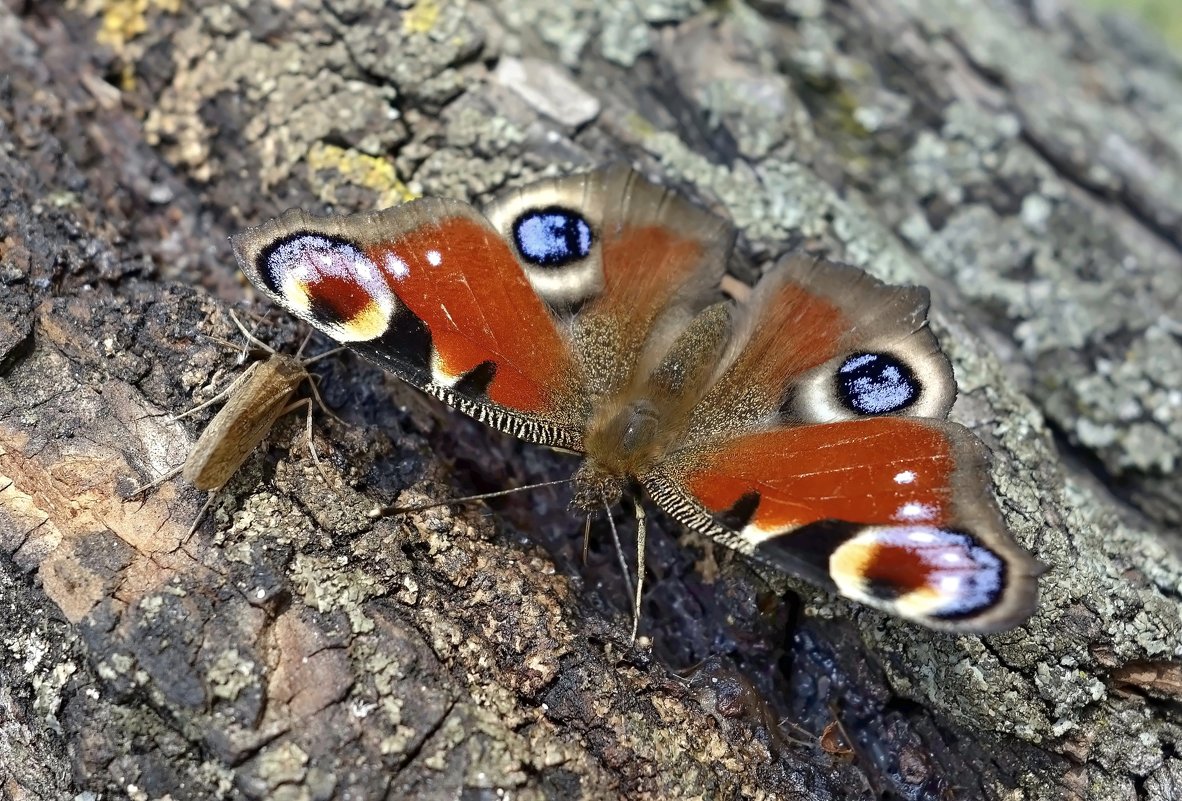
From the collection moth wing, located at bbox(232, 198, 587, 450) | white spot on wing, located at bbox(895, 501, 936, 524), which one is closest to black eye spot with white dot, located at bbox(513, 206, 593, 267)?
moth wing, located at bbox(232, 198, 587, 450)

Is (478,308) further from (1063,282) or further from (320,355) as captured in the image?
(1063,282)

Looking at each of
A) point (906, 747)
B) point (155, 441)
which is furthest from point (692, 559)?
point (155, 441)

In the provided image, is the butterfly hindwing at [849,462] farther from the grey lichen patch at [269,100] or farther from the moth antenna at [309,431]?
the grey lichen patch at [269,100]

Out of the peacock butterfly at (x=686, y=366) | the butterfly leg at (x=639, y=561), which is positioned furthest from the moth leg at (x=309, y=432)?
the butterfly leg at (x=639, y=561)

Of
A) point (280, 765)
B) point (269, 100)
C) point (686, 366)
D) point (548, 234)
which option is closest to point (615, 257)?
point (548, 234)

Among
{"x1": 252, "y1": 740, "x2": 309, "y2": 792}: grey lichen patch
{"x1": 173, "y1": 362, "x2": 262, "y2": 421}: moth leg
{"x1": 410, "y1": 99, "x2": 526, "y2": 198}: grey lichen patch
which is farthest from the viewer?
{"x1": 410, "y1": 99, "x2": 526, "y2": 198}: grey lichen patch

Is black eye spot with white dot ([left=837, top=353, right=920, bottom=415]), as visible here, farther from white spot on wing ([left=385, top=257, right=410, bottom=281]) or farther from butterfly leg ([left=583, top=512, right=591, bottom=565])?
white spot on wing ([left=385, top=257, right=410, bottom=281])

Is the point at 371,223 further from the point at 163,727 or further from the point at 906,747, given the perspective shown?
the point at 906,747
